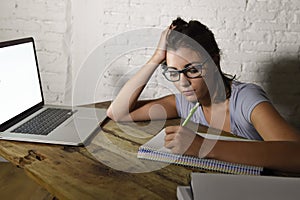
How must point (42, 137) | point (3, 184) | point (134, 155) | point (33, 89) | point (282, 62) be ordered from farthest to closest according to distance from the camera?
point (3, 184) < point (282, 62) < point (33, 89) < point (42, 137) < point (134, 155)

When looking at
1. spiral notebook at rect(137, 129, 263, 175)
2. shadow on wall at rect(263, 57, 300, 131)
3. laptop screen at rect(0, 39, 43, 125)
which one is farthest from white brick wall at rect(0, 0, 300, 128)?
spiral notebook at rect(137, 129, 263, 175)

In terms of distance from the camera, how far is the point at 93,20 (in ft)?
7.37

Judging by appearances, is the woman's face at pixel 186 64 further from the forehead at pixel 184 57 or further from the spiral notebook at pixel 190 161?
the spiral notebook at pixel 190 161

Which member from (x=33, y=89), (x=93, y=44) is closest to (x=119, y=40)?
(x=93, y=44)

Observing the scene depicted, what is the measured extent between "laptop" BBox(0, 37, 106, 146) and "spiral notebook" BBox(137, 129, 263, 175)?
0.77 feet

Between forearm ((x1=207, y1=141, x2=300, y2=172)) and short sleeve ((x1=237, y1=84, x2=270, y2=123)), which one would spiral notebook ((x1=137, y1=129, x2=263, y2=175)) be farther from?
short sleeve ((x1=237, y1=84, x2=270, y2=123))

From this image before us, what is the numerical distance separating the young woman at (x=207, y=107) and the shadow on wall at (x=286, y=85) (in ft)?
2.25

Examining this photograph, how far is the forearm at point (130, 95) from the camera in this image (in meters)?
1.57

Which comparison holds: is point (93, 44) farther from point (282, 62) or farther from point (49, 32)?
point (282, 62)

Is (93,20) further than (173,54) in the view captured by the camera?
Yes

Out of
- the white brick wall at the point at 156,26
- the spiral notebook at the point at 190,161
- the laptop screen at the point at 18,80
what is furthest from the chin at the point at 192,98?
the white brick wall at the point at 156,26

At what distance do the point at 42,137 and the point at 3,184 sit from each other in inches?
44.8

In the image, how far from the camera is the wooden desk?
977 mm

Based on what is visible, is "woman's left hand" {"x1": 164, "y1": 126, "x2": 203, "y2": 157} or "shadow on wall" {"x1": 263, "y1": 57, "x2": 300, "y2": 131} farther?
"shadow on wall" {"x1": 263, "y1": 57, "x2": 300, "y2": 131}
